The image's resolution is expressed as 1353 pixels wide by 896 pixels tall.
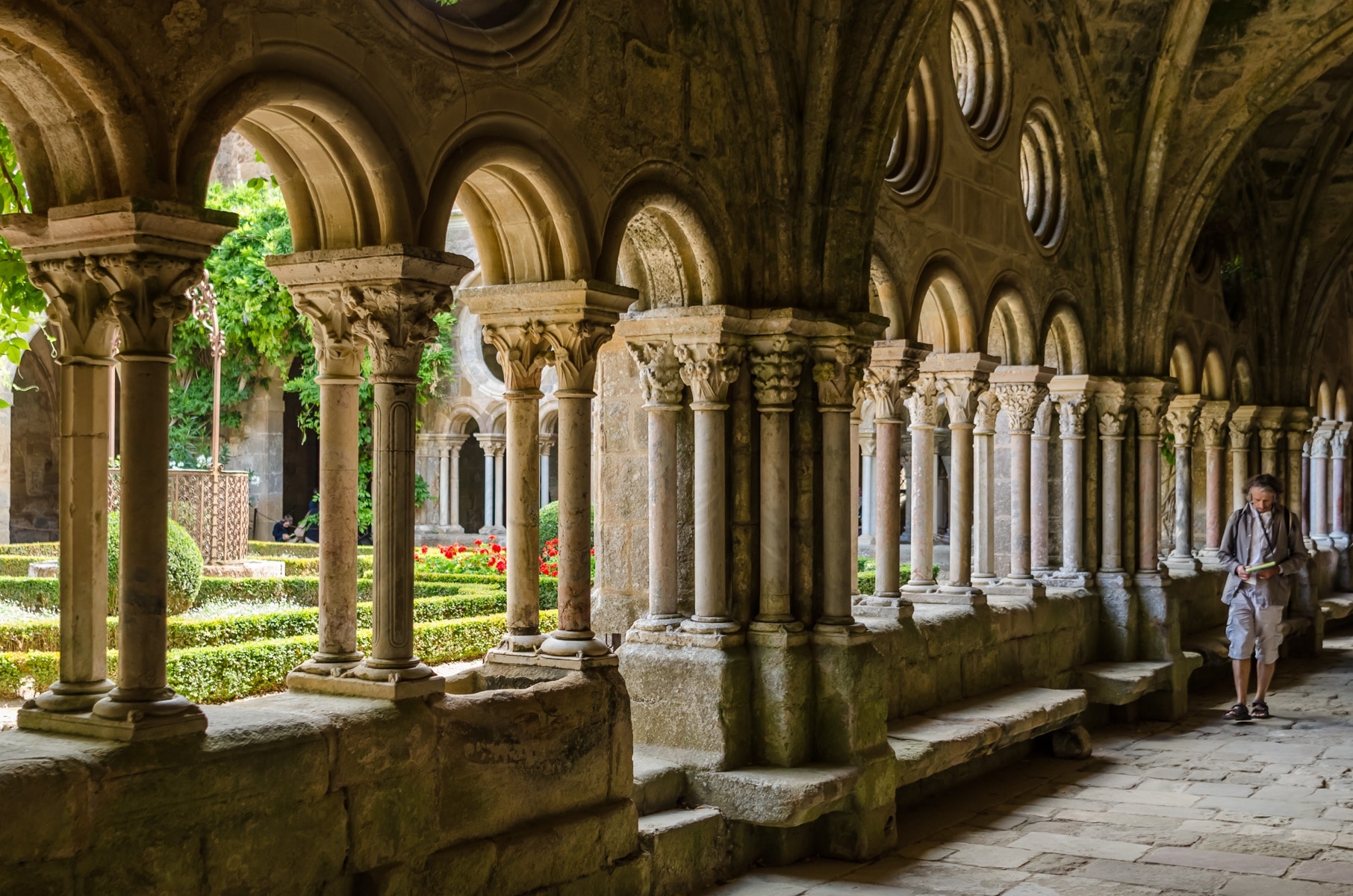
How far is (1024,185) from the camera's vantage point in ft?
29.4

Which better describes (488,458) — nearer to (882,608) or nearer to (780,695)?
(882,608)

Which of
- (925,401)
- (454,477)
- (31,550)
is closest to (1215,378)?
(925,401)

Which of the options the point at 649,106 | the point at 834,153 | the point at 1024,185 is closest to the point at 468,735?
the point at 649,106

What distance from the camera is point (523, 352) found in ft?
16.2

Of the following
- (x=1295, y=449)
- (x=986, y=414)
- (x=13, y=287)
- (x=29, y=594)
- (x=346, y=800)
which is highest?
(x=13, y=287)

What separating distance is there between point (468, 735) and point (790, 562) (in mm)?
2070

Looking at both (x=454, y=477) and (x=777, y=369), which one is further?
(x=454, y=477)

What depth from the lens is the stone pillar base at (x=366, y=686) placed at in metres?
4.05

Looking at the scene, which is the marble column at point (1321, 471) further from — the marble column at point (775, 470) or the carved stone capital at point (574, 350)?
the carved stone capital at point (574, 350)

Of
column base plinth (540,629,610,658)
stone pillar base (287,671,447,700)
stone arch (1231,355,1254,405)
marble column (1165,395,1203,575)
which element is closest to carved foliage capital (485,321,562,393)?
column base plinth (540,629,610,658)

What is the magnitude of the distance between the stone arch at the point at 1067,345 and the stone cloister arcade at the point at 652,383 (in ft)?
0.09

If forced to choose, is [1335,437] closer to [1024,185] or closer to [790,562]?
[1024,185]

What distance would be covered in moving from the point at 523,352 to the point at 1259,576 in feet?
19.3

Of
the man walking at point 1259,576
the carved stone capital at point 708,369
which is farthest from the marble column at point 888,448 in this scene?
the man walking at point 1259,576
